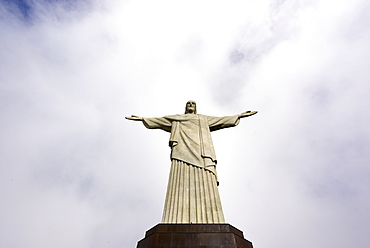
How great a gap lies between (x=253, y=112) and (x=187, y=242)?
5617 mm

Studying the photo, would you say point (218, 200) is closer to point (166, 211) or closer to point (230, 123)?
point (166, 211)

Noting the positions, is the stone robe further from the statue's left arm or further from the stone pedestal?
the stone pedestal

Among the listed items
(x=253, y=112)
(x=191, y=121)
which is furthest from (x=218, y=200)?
(x=253, y=112)

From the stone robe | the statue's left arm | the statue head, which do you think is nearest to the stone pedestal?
the stone robe

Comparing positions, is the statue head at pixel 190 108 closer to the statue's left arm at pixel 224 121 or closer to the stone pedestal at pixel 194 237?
the statue's left arm at pixel 224 121

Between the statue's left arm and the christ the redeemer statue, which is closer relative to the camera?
the christ the redeemer statue

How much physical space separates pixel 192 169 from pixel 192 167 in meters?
0.07

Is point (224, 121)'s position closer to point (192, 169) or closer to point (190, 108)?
point (190, 108)

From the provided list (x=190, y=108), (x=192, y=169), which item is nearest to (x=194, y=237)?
(x=192, y=169)

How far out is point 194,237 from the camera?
594cm

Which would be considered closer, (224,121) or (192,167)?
(192,167)

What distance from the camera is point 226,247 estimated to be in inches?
226

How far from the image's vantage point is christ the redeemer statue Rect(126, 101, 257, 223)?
6.84 m

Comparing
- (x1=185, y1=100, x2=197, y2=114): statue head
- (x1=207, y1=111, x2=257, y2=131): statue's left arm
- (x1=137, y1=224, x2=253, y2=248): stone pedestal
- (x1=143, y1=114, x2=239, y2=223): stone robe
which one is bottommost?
(x1=137, y1=224, x2=253, y2=248): stone pedestal
